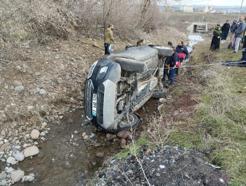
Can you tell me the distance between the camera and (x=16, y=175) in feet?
17.9

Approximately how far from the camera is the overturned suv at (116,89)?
6020mm

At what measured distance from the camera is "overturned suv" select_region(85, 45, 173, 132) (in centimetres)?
602

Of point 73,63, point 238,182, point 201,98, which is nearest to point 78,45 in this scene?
point 73,63

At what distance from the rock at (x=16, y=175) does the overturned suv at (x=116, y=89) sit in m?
1.77

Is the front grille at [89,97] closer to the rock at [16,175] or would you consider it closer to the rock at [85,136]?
the rock at [85,136]

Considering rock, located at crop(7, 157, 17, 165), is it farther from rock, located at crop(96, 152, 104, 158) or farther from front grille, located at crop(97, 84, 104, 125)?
front grille, located at crop(97, 84, 104, 125)

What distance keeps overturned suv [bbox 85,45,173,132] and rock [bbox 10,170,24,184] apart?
1770 mm

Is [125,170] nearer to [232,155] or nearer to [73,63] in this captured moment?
[232,155]

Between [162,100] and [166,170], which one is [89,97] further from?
[162,100]

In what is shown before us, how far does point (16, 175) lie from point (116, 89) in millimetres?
2590

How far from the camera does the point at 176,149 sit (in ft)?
17.6

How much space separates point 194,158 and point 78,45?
27.9ft

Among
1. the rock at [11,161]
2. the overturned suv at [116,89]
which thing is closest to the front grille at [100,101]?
the overturned suv at [116,89]

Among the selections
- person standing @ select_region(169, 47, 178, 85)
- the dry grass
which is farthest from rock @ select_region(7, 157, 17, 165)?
person standing @ select_region(169, 47, 178, 85)
